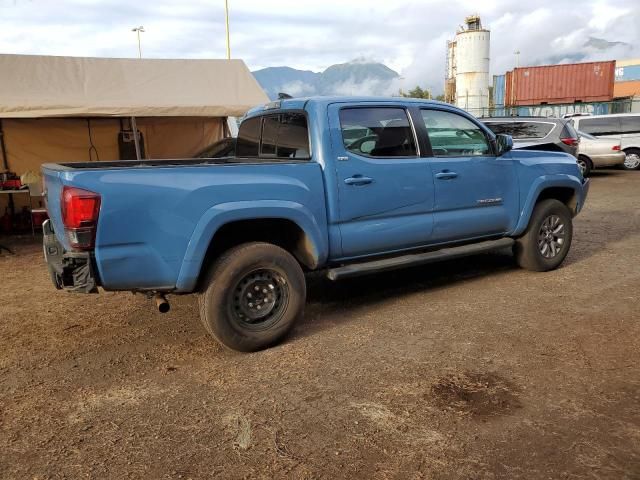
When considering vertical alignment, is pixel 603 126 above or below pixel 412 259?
above

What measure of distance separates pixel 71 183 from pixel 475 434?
2.79 m

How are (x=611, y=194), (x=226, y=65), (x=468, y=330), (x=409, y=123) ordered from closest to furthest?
(x=468, y=330), (x=409, y=123), (x=226, y=65), (x=611, y=194)

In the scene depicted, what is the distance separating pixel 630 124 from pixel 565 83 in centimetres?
1783

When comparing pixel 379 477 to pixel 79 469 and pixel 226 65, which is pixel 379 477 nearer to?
pixel 79 469

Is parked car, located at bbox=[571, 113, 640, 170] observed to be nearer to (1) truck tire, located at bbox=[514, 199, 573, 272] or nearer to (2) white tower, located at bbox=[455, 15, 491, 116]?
(1) truck tire, located at bbox=[514, 199, 573, 272]

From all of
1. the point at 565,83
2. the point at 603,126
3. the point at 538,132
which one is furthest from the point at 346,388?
the point at 565,83

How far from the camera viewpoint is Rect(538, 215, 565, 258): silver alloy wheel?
5.96 meters

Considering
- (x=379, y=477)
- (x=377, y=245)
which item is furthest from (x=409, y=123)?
(x=379, y=477)

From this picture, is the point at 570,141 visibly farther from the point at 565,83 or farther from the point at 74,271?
the point at 565,83

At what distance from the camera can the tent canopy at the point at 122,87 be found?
903 cm

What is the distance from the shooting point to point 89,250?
11.2 ft

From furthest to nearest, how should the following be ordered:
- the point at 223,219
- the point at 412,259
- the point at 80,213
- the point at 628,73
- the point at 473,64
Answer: the point at 628,73, the point at 473,64, the point at 412,259, the point at 223,219, the point at 80,213

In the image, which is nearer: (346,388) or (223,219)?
(346,388)

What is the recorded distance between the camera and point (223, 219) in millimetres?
3742
